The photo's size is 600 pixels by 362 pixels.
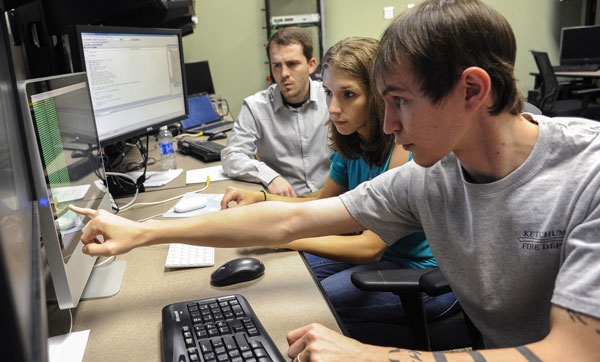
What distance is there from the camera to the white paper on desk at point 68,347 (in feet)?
2.35

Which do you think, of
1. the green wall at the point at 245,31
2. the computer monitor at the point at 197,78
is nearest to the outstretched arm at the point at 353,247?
the computer monitor at the point at 197,78

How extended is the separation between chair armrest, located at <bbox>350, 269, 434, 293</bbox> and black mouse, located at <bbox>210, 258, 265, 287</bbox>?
22 centimetres

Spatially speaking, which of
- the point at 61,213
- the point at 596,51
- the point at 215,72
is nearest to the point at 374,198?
the point at 61,213

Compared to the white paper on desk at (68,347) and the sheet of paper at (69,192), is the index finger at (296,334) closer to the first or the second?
the white paper on desk at (68,347)

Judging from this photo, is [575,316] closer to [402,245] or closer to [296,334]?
[296,334]

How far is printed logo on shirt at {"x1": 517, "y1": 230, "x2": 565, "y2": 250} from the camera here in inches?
28.3

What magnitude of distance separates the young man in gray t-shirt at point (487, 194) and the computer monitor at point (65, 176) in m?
0.06

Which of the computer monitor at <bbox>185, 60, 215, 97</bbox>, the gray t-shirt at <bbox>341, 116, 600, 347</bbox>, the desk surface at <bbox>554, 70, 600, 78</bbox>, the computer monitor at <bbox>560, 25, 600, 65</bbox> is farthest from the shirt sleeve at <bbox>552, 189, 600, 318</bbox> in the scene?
the computer monitor at <bbox>560, 25, 600, 65</bbox>

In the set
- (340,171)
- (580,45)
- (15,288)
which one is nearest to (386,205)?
(340,171)

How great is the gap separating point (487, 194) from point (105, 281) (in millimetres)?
790

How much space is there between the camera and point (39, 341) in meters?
0.31

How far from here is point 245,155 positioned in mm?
1819

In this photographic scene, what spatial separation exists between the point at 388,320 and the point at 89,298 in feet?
2.25

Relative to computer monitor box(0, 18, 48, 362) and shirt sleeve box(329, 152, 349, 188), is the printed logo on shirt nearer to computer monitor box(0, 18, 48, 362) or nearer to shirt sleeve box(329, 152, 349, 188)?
computer monitor box(0, 18, 48, 362)
